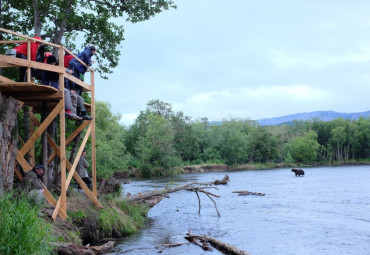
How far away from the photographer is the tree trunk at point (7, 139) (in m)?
10.1

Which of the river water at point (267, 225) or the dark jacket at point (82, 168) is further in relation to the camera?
the dark jacket at point (82, 168)

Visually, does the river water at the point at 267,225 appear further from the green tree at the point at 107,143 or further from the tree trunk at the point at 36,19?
the green tree at the point at 107,143

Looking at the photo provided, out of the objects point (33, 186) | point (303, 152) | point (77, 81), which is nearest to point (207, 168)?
point (303, 152)

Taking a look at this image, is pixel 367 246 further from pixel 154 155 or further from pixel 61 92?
Answer: pixel 154 155

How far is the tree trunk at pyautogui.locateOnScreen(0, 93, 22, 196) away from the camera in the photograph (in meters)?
10.1

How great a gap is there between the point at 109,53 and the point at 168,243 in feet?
28.5

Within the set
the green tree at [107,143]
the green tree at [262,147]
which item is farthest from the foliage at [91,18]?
the green tree at [262,147]

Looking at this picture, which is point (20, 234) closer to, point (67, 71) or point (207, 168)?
point (67, 71)

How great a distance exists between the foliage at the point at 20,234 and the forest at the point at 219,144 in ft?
208

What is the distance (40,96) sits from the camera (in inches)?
447

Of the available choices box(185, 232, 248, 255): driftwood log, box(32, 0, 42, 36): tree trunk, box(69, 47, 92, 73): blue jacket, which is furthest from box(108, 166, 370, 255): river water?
box(32, 0, 42, 36): tree trunk

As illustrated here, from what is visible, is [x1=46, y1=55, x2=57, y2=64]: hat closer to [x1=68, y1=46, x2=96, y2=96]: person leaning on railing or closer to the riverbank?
[x1=68, y1=46, x2=96, y2=96]: person leaning on railing

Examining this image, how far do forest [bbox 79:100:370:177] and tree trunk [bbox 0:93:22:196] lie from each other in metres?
61.4

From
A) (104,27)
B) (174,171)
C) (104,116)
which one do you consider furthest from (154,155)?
(104,27)
